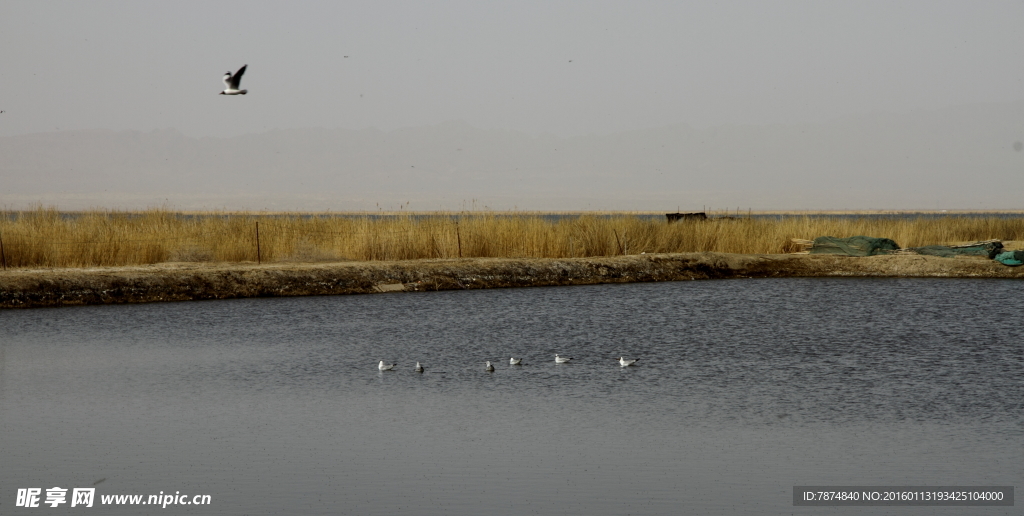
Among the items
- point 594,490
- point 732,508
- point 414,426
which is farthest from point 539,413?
point 732,508

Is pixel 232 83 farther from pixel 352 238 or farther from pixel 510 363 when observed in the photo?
pixel 352 238

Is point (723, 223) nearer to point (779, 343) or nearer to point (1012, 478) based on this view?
point (779, 343)

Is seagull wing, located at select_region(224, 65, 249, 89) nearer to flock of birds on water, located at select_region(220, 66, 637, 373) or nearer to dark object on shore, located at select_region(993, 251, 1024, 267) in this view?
flock of birds on water, located at select_region(220, 66, 637, 373)

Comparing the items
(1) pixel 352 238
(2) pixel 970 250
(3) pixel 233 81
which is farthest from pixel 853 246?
(3) pixel 233 81

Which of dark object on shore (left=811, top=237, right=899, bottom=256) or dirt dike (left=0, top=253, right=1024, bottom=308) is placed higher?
dark object on shore (left=811, top=237, right=899, bottom=256)

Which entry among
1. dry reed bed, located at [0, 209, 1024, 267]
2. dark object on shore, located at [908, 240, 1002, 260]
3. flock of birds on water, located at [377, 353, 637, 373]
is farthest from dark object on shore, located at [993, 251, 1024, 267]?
flock of birds on water, located at [377, 353, 637, 373]

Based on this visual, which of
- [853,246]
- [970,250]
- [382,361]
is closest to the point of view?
[382,361]

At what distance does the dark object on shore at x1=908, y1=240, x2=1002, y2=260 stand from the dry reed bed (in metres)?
3.27

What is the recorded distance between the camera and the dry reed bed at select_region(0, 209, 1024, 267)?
76.5 ft

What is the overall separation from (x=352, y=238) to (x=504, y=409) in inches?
652

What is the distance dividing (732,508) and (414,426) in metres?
3.48

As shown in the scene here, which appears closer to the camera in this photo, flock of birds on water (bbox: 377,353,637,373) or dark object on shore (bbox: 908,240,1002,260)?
flock of birds on water (bbox: 377,353,637,373)

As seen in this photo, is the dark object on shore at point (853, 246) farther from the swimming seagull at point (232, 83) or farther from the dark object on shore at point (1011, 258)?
the swimming seagull at point (232, 83)

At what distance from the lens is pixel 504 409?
1012 cm
